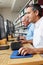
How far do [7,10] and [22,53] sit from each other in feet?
27.1

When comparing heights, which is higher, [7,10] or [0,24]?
[7,10]

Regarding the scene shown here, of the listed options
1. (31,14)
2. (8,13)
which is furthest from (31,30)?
(8,13)

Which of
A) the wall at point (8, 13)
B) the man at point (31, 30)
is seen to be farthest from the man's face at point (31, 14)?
the wall at point (8, 13)

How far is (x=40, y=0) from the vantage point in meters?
2.95

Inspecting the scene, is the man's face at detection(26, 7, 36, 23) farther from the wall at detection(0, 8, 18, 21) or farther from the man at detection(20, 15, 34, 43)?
the wall at detection(0, 8, 18, 21)

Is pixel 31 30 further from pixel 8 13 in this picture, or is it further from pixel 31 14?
pixel 8 13

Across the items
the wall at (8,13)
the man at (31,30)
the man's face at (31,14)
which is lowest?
the man at (31,30)

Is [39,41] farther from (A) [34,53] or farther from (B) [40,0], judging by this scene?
(B) [40,0]

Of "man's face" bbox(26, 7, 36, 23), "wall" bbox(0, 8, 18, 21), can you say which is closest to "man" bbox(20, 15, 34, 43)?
"man's face" bbox(26, 7, 36, 23)

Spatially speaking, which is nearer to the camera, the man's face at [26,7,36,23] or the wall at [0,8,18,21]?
the man's face at [26,7,36,23]

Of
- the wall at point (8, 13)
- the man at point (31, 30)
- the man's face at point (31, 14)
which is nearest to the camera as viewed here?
the man's face at point (31, 14)

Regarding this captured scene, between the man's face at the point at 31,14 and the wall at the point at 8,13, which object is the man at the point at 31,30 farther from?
the wall at the point at 8,13

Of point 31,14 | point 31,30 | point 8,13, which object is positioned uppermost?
point 8,13

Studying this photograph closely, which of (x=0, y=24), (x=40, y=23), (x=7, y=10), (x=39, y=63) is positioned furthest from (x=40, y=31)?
(x=7, y=10)
